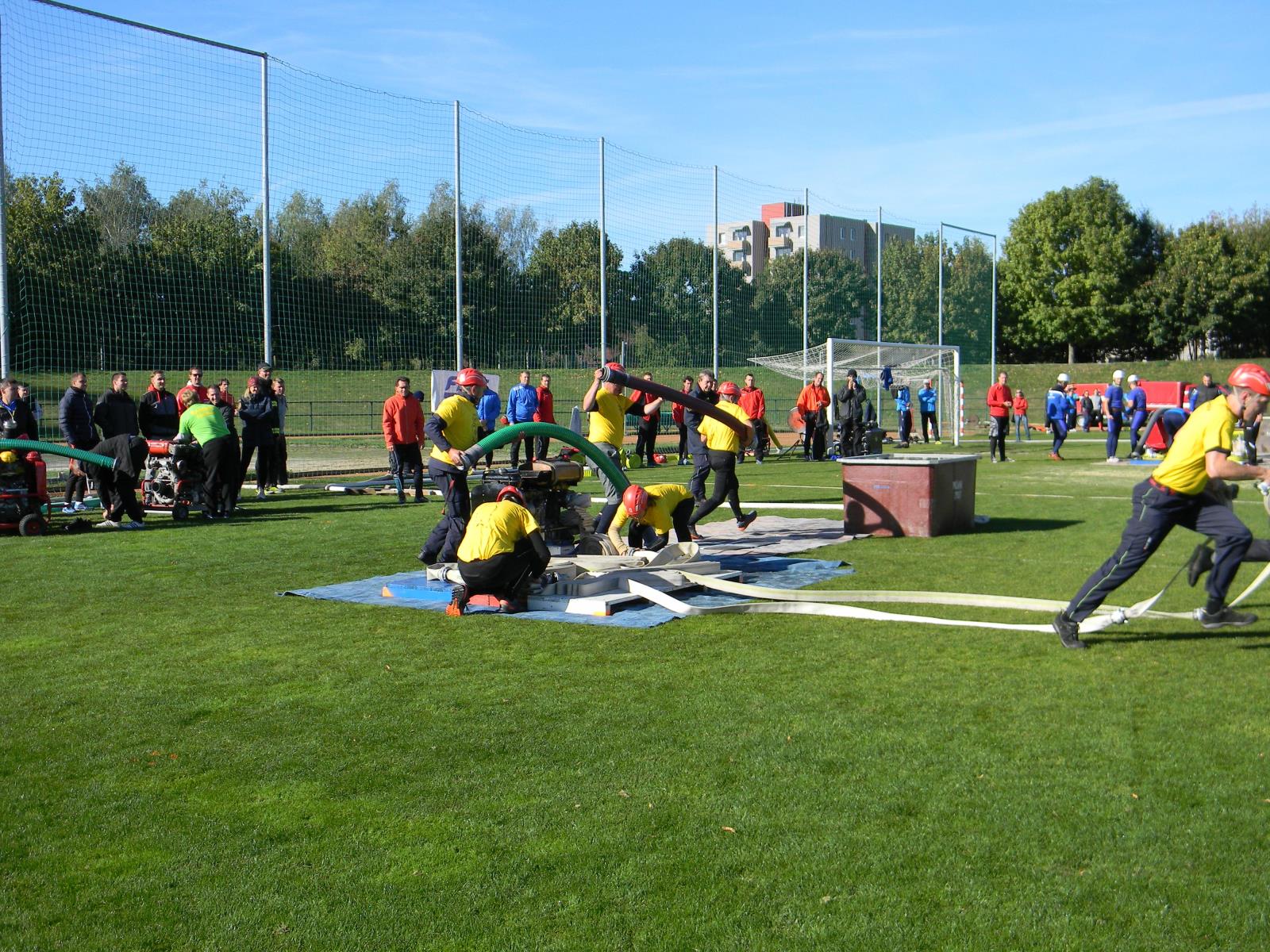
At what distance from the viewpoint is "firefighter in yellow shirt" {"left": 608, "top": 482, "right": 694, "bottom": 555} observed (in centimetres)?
1081

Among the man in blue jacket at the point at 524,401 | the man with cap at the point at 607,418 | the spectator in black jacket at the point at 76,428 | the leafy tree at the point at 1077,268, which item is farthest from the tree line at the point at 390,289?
the leafy tree at the point at 1077,268

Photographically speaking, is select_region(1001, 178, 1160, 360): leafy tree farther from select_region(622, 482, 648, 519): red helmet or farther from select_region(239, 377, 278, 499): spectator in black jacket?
select_region(622, 482, 648, 519): red helmet

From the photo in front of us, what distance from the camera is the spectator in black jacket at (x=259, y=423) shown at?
59.6ft

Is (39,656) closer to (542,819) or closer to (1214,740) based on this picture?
(542,819)

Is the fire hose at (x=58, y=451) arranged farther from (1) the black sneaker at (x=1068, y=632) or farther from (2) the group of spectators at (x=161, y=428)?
(1) the black sneaker at (x=1068, y=632)

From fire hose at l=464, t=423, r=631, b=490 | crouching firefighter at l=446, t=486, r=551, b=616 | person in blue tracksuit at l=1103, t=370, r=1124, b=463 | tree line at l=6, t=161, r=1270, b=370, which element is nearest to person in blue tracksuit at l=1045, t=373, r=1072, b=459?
person in blue tracksuit at l=1103, t=370, r=1124, b=463

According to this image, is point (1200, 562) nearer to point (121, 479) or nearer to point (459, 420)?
point (459, 420)

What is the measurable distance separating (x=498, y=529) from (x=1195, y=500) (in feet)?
15.8

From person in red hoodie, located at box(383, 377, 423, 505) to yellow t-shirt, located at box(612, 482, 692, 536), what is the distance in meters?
7.49

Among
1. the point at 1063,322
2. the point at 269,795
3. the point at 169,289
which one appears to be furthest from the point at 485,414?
the point at 1063,322

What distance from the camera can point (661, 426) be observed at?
3603 centimetres

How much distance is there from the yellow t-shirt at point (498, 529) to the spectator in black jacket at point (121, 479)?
7590 millimetres

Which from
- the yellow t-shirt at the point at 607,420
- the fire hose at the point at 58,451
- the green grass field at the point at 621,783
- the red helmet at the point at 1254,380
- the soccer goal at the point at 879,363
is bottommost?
the green grass field at the point at 621,783

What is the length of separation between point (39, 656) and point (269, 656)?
1506 mm
